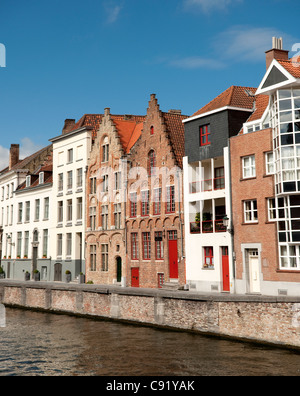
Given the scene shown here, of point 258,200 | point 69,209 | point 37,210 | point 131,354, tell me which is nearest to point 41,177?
point 37,210

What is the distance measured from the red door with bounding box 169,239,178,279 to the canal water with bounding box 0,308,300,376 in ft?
24.3

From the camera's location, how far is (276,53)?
29578 mm

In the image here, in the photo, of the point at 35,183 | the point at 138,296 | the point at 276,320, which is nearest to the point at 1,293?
the point at 35,183

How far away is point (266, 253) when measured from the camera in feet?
87.0

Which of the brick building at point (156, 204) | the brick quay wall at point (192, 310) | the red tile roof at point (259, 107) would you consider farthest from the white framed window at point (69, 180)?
the red tile roof at point (259, 107)

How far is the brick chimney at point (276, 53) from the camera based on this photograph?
96.9 feet

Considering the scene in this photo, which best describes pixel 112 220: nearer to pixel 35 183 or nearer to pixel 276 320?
pixel 35 183

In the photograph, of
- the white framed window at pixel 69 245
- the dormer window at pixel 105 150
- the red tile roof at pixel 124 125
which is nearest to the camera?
the red tile roof at pixel 124 125

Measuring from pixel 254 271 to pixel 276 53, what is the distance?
12586mm

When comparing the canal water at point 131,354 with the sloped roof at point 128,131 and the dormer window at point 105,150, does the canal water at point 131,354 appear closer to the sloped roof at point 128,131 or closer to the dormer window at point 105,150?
the sloped roof at point 128,131

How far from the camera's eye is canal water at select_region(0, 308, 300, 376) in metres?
17.8

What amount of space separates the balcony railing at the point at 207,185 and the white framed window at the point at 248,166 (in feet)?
8.16

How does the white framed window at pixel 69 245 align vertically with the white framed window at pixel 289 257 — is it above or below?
above
